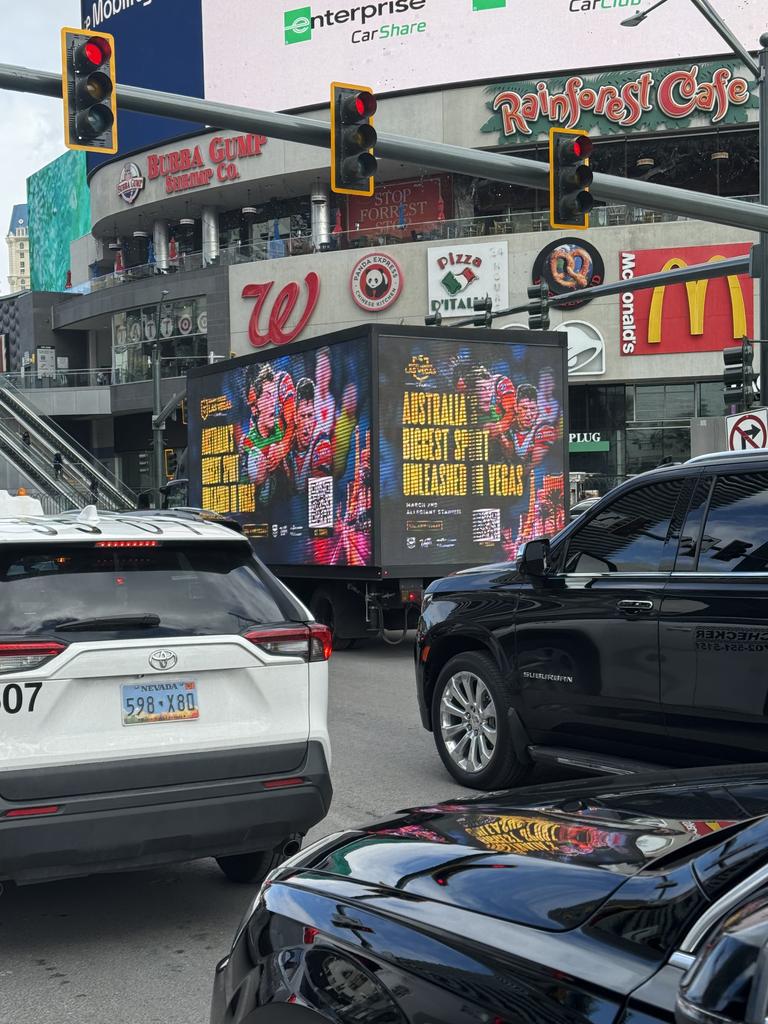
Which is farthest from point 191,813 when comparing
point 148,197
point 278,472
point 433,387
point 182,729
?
point 148,197

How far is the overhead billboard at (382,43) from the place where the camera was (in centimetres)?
4631

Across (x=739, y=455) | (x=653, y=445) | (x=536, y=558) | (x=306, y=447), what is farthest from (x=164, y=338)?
(x=739, y=455)

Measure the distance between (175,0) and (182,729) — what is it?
57.8 meters

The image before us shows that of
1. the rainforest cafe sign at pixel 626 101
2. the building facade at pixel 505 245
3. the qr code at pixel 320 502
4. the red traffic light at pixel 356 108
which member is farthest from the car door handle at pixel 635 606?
the rainforest cafe sign at pixel 626 101

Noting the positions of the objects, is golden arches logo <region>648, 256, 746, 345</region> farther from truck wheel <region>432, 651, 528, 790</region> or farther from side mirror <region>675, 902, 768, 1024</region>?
side mirror <region>675, 902, 768, 1024</region>

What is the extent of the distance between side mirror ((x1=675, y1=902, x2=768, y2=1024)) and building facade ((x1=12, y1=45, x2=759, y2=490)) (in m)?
42.3

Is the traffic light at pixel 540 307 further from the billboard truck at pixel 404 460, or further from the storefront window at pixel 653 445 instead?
the storefront window at pixel 653 445

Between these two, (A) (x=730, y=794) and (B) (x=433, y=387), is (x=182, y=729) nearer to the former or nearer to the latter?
(A) (x=730, y=794)

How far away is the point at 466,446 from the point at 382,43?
39805 mm

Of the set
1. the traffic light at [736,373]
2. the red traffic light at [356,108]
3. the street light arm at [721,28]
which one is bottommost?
the traffic light at [736,373]

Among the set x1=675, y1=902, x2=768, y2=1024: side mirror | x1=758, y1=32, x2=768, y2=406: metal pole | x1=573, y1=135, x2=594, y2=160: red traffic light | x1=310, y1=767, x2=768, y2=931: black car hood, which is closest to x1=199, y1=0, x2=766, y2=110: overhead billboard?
x1=758, y1=32, x2=768, y2=406: metal pole

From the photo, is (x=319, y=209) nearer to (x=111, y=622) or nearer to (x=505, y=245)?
(x=505, y=245)

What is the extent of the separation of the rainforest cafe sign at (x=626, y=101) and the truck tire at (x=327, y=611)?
34.8 metres

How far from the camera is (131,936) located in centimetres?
511
